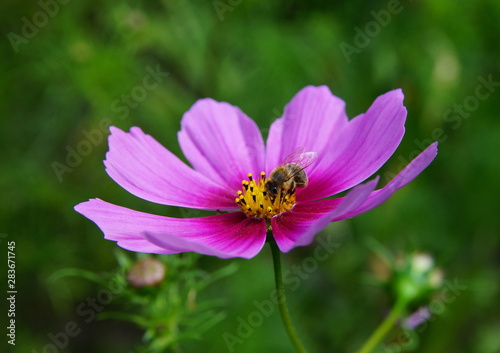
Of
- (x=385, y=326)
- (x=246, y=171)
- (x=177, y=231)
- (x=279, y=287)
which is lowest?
(x=385, y=326)

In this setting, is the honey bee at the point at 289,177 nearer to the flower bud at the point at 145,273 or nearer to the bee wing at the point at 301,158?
the bee wing at the point at 301,158

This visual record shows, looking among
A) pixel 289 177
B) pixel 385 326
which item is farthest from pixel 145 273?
pixel 385 326

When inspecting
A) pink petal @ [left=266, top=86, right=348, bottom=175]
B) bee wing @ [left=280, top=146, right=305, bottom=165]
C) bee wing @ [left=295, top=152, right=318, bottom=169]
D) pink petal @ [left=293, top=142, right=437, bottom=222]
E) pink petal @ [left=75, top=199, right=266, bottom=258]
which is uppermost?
pink petal @ [left=266, top=86, right=348, bottom=175]

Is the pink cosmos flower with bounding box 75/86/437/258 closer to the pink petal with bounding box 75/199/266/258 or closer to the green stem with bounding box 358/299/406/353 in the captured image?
the pink petal with bounding box 75/199/266/258

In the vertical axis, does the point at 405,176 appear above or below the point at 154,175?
below

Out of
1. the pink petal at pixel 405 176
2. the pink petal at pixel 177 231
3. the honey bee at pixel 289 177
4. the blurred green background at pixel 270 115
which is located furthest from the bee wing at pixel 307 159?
the blurred green background at pixel 270 115

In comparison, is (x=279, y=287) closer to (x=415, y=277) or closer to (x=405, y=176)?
(x=405, y=176)

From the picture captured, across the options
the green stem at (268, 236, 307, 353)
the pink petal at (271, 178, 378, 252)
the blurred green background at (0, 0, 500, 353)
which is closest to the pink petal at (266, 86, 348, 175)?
the pink petal at (271, 178, 378, 252)

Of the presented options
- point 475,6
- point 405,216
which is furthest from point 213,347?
point 475,6
